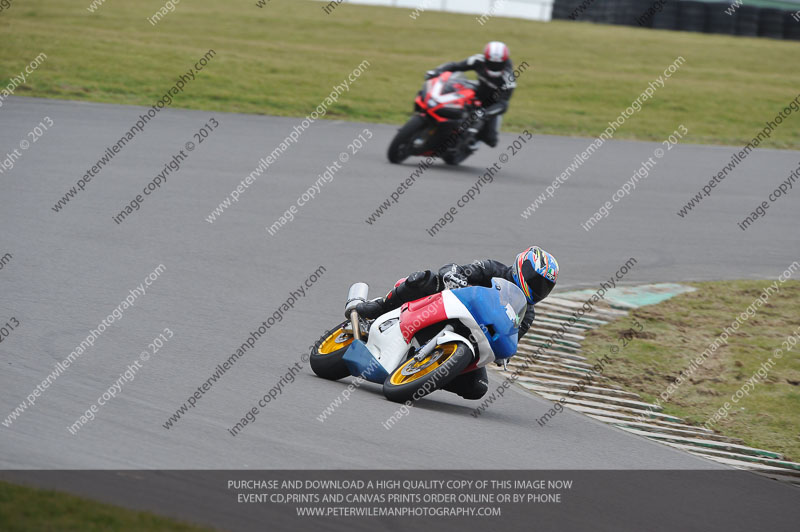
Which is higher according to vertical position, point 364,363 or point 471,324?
point 471,324

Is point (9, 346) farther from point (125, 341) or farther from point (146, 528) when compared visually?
point (146, 528)

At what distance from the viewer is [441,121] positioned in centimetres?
1683

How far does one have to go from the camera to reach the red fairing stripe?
7.48 m

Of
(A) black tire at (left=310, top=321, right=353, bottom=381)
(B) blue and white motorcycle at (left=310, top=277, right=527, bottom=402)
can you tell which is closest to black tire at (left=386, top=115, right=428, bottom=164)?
(A) black tire at (left=310, top=321, right=353, bottom=381)

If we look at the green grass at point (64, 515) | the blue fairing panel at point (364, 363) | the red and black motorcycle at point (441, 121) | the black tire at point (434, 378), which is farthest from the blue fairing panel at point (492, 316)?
the red and black motorcycle at point (441, 121)

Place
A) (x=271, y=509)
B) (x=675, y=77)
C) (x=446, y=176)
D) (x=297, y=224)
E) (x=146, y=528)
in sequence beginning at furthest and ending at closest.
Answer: (x=675, y=77)
(x=446, y=176)
(x=297, y=224)
(x=271, y=509)
(x=146, y=528)

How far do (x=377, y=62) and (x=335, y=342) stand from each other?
24.4 meters

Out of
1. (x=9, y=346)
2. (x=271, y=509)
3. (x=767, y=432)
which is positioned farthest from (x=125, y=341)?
(x=767, y=432)

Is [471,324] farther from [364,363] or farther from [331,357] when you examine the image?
[331,357]

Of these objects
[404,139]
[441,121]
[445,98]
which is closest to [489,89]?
[445,98]

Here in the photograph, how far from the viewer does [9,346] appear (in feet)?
24.6

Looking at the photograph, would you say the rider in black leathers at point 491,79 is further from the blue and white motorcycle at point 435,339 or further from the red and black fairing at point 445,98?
the blue and white motorcycle at point 435,339

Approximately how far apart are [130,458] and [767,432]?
536 cm

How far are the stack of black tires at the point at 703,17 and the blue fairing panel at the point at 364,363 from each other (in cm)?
3910
